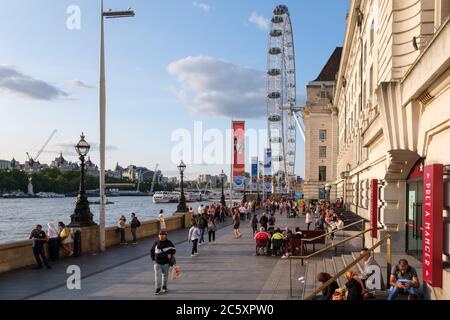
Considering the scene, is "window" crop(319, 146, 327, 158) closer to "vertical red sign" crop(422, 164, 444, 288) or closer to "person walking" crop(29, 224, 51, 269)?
"person walking" crop(29, 224, 51, 269)

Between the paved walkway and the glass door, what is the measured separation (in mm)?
3624

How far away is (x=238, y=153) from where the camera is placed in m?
45.3

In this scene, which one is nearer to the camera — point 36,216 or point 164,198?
point 36,216

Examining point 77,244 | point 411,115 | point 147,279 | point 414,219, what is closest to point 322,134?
point 77,244

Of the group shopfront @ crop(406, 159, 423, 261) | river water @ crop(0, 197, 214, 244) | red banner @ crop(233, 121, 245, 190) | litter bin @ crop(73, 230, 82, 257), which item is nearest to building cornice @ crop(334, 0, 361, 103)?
red banner @ crop(233, 121, 245, 190)

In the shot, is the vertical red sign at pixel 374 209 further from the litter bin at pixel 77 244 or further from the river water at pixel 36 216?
the river water at pixel 36 216

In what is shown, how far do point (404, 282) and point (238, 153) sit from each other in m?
35.4

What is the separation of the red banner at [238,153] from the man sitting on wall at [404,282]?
34.3m

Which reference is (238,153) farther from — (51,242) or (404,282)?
(404,282)

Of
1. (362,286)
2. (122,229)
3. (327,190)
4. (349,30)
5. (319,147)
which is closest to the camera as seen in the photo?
(362,286)

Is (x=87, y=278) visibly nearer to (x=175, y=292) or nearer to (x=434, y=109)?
(x=175, y=292)

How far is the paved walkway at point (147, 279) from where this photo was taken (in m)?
12.8

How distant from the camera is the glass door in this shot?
1375 cm

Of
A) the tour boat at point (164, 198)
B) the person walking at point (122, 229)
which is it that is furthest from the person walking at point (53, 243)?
the tour boat at point (164, 198)
